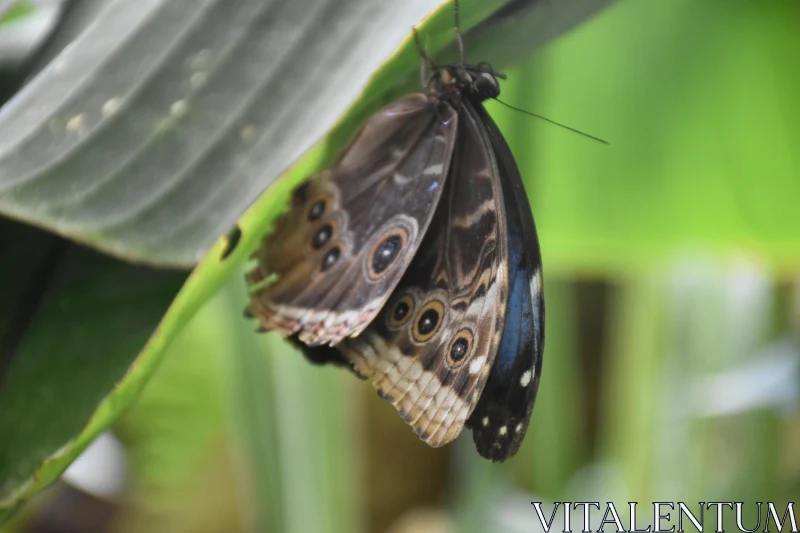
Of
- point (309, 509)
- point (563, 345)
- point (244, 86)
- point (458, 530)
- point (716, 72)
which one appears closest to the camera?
point (244, 86)

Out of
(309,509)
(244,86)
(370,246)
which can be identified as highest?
(244,86)

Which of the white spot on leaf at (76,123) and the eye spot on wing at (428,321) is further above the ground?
the white spot on leaf at (76,123)

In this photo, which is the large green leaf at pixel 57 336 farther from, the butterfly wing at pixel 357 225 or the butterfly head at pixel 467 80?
the butterfly head at pixel 467 80

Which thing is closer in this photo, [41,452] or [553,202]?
[41,452]

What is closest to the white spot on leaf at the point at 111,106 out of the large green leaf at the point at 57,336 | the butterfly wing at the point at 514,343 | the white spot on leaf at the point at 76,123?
the white spot on leaf at the point at 76,123

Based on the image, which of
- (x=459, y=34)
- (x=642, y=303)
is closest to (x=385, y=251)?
(x=459, y=34)

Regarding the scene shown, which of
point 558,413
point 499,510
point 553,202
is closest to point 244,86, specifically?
point 553,202

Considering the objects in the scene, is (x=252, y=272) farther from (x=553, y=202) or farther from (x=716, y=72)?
(x=716, y=72)
